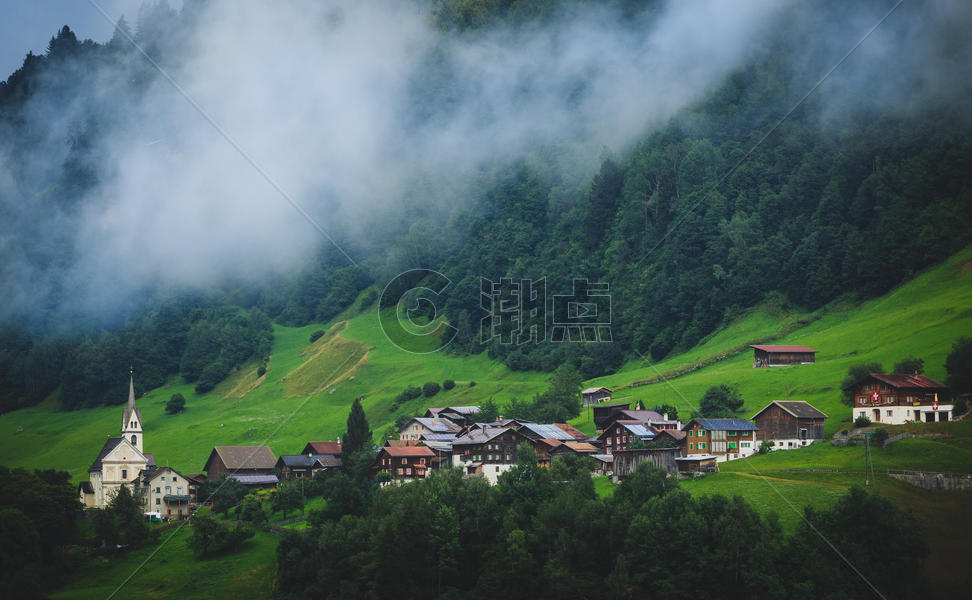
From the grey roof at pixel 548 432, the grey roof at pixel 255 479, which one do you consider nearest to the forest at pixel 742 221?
the grey roof at pixel 548 432

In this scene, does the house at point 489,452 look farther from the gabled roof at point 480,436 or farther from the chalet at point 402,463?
the chalet at point 402,463

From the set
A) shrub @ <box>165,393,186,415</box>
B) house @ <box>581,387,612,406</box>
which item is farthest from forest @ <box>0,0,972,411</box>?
house @ <box>581,387,612,406</box>

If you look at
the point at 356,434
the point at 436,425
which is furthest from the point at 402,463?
the point at 436,425

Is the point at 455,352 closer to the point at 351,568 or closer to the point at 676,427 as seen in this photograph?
the point at 676,427

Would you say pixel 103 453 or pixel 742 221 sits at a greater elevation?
pixel 742 221

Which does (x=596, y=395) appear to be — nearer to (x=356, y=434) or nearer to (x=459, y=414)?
(x=459, y=414)

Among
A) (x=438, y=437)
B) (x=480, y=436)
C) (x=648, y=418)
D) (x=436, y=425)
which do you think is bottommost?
(x=438, y=437)

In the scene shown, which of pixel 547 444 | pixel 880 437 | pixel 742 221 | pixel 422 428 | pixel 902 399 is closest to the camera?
pixel 880 437
